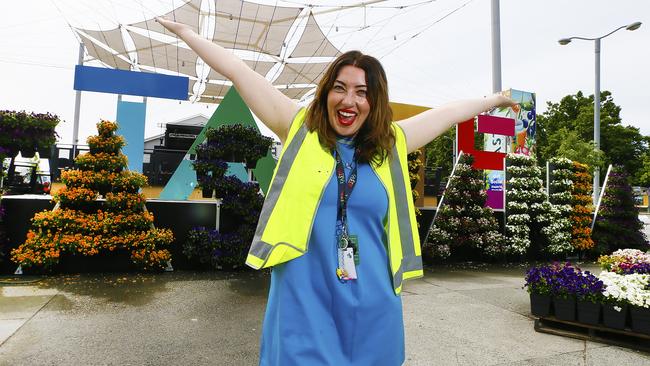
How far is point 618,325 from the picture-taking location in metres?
4.38

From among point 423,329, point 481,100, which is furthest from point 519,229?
point 481,100

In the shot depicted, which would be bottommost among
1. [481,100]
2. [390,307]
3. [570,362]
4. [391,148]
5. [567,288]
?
[570,362]

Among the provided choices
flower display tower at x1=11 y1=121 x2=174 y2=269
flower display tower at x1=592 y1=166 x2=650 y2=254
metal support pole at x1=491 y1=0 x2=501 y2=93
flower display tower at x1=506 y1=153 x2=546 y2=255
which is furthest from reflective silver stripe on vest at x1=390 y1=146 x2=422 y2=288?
flower display tower at x1=592 y1=166 x2=650 y2=254

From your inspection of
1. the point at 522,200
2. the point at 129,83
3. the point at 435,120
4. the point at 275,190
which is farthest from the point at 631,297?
the point at 129,83

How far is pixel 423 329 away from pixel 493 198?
7568 mm

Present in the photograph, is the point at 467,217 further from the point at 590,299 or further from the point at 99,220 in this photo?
the point at 99,220

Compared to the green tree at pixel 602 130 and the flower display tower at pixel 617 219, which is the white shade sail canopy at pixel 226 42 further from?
the green tree at pixel 602 130

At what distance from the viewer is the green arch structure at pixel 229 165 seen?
8.48 meters

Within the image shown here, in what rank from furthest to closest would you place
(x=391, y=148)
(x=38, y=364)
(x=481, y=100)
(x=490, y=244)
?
1. (x=490, y=244)
2. (x=38, y=364)
3. (x=481, y=100)
4. (x=391, y=148)

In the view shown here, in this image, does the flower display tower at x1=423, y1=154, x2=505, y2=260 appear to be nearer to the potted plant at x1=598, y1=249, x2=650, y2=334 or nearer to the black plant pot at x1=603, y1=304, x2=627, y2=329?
the potted plant at x1=598, y1=249, x2=650, y2=334

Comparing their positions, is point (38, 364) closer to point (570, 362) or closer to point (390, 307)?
point (390, 307)

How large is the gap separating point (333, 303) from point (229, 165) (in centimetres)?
756

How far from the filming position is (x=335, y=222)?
136cm

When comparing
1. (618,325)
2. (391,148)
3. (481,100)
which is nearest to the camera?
(391,148)
